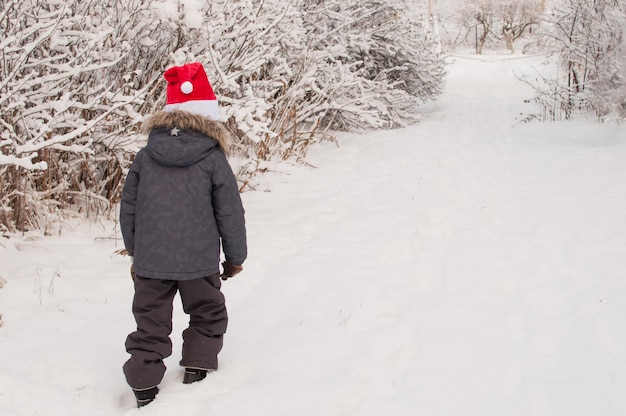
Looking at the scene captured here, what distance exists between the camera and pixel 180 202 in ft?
8.21

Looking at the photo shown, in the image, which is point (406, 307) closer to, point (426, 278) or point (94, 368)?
point (426, 278)

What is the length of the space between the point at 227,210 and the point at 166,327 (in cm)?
59

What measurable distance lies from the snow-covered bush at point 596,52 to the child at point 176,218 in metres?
6.43

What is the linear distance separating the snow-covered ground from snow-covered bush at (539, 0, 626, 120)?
6.23ft

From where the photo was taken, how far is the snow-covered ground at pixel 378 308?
2559 mm

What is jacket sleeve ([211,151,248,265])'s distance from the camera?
8.39ft

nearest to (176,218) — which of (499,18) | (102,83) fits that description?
(102,83)

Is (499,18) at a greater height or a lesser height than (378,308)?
greater

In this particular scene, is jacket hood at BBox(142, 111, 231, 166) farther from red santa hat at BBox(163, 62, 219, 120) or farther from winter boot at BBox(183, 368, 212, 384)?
winter boot at BBox(183, 368, 212, 384)

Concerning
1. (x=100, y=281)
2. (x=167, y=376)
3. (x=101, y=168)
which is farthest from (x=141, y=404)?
(x=101, y=168)

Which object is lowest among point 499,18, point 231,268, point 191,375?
point 191,375

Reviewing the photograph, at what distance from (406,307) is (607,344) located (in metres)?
1.09

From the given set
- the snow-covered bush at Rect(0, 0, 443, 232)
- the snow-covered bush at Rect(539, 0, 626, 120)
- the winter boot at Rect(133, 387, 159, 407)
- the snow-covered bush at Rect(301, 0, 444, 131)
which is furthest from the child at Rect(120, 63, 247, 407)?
the snow-covered bush at Rect(539, 0, 626, 120)

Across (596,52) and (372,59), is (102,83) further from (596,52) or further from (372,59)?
(596,52)
